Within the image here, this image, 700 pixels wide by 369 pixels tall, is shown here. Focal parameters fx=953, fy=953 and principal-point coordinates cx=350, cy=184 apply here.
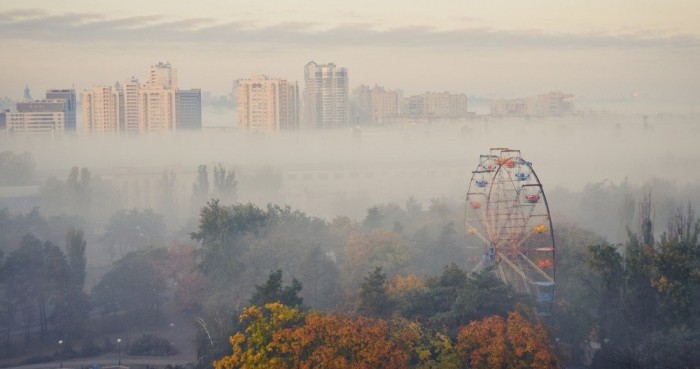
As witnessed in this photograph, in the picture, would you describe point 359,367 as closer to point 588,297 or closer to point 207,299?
point 588,297

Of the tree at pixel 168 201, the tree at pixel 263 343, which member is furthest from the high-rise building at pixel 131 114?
the tree at pixel 263 343

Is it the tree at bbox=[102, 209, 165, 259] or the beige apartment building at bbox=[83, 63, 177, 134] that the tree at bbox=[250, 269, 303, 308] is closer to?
the tree at bbox=[102, 209, 165, 259]

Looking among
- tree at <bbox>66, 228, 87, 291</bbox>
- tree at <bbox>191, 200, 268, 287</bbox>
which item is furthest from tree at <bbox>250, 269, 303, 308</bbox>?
tree at <bbox>66, 228, 87, 291</bbox>

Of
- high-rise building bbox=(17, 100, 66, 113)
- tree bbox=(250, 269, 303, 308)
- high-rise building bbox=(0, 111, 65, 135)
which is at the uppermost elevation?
high-rise building bbox=(17, 100, 66, 113)

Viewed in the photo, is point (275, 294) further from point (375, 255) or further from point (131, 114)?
point (131, 114)

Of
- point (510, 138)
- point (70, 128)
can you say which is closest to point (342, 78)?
point (510, 138)
